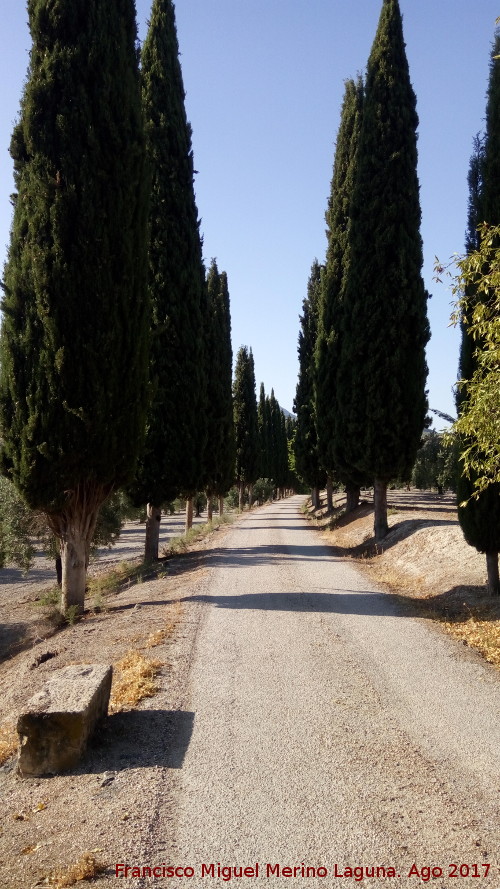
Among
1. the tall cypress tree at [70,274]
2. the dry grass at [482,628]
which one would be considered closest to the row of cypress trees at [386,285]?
the tall cypress tree at [70,274]

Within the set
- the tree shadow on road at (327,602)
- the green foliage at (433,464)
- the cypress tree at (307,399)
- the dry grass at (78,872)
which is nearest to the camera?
the dry grass at (78,872)

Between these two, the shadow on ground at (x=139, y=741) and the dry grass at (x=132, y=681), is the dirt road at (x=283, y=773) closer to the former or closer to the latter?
the shadow on ground at (x=139, y=741)

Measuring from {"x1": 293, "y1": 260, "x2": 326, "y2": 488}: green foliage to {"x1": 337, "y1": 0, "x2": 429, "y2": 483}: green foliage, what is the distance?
16704 mm

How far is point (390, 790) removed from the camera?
13.2 ft

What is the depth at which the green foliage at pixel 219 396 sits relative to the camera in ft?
87.9

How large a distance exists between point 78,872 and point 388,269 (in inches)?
640

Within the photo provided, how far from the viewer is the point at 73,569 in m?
11.7

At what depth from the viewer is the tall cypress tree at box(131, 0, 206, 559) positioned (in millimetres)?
17688

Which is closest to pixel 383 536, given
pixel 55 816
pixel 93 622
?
pixel 93 622

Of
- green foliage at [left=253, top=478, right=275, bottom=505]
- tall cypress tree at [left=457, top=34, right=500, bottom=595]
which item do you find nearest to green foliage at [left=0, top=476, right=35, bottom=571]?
tall cypress tree at [left=457, top=34, right=500, bottom=595]

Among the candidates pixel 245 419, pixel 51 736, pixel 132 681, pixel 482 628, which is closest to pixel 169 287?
pixel 482 628

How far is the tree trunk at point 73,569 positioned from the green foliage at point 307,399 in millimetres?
23708

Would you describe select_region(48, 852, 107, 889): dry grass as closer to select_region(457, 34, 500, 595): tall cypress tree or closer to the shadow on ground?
the shadow on ground

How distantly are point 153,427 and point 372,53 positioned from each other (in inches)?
473
